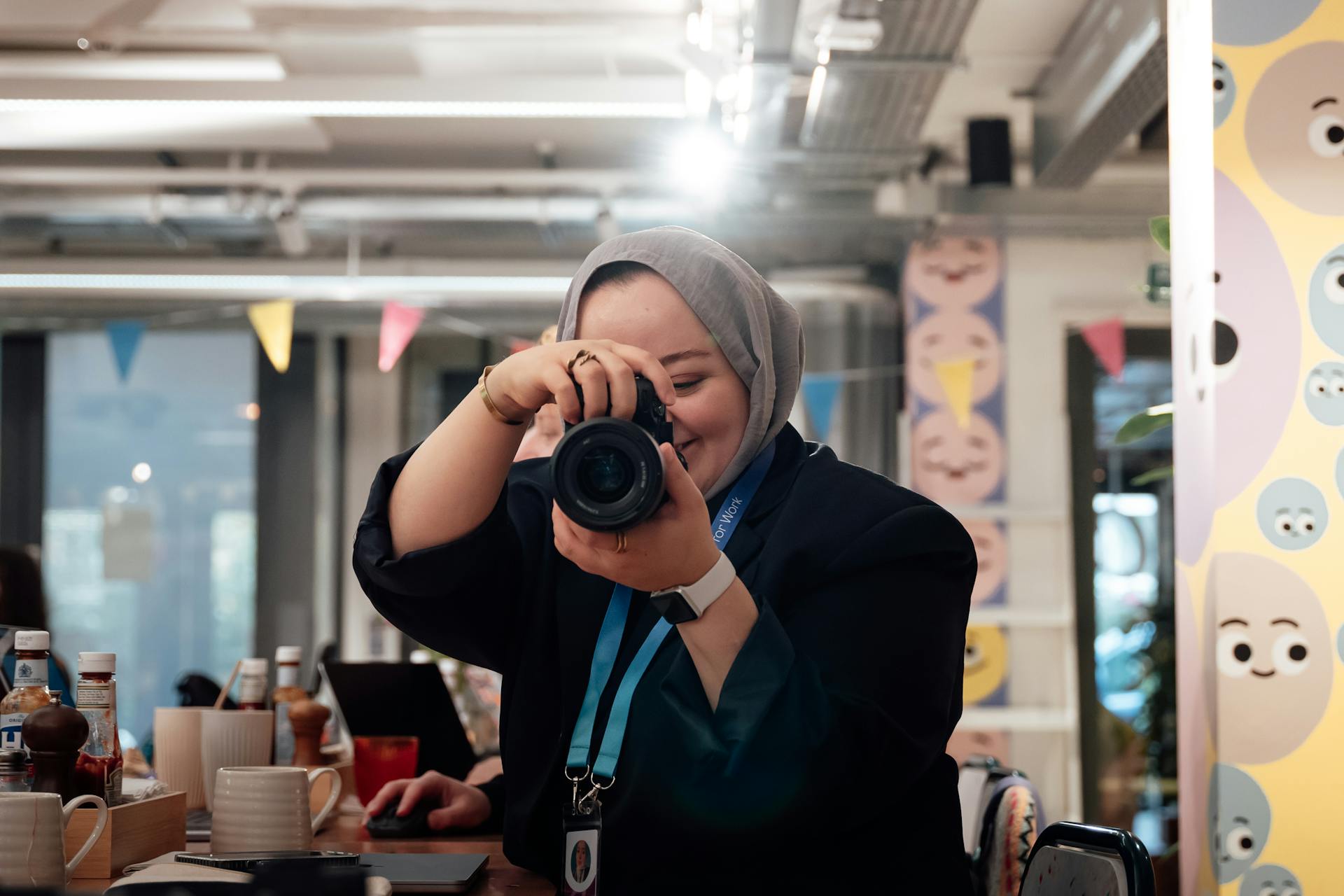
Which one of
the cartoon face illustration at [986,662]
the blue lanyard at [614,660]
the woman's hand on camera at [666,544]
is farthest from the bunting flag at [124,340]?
the woman's hand on camera at [666,544]

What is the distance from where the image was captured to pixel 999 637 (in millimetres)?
5594

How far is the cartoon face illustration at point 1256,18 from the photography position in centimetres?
215

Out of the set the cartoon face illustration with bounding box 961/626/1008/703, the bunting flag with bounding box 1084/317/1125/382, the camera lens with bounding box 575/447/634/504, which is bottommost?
the cartoon face illustration with bounding box 961/626/1008/703

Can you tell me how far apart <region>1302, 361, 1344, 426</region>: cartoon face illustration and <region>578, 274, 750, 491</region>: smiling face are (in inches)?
53.9

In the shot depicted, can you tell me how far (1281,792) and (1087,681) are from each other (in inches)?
149

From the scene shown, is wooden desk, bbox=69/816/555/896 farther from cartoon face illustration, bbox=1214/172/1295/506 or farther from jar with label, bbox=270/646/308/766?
cartoon face illustration, bbox=1214/172/1295/506

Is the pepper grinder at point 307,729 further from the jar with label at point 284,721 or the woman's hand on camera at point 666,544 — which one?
the woman's hand on camera at point 666,544

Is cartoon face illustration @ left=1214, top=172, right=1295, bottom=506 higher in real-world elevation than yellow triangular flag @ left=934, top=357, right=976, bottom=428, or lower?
lower

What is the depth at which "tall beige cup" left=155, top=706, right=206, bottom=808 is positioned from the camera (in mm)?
1799

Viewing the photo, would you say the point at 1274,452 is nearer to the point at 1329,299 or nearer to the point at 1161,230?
the point at 1329,299

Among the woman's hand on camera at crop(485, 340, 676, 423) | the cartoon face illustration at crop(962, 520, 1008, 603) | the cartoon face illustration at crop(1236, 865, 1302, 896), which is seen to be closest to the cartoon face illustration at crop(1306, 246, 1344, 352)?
the cartoon face illustration at crop(1236, 865, 1302, 896)

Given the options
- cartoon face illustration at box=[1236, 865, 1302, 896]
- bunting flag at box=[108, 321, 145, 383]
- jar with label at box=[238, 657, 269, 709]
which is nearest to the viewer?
jar with label at box=[238, 657, 269, 709]

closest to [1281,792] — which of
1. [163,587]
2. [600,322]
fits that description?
[600,322]

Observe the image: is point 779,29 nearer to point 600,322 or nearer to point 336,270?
point 600,322
